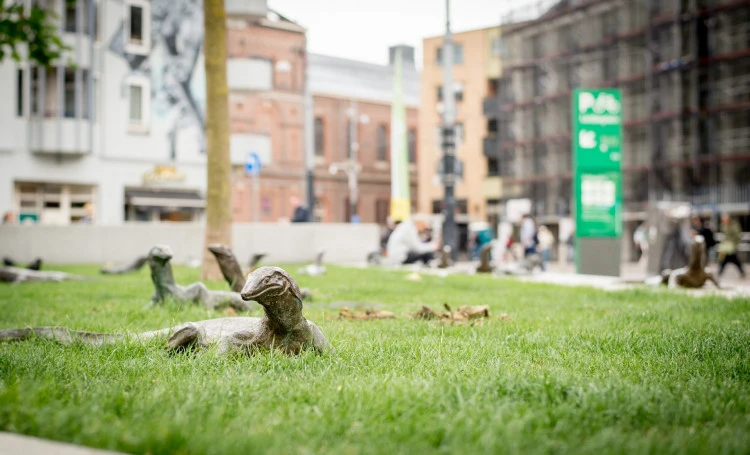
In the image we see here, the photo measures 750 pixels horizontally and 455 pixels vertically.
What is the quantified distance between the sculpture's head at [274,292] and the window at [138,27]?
115 ft

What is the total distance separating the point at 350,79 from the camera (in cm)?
6906

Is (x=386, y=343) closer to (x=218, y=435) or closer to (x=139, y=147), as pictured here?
(x=218, y=435)

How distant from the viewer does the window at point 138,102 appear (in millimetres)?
38094

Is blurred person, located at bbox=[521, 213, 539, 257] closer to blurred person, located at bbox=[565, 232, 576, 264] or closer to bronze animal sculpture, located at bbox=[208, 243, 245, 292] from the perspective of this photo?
blurred person, located at bbox=[565, 232, 576, 264]

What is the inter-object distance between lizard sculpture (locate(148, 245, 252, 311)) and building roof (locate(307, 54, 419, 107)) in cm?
5666

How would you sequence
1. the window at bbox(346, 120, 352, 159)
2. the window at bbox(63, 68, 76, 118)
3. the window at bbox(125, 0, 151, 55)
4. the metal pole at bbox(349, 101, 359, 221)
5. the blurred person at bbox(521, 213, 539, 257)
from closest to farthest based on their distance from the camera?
the blurred person at bbox(521, 213, 539, 257), the window at bbox(63, 68, 76, 118), the window at bbox(125, 0, 151, 55), the metal pole at bbox(349, 101, 359, 221), the window at bbox(346, 120, 352, 159)

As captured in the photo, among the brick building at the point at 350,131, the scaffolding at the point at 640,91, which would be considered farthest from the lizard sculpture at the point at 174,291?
the brick building at the point at 350,131

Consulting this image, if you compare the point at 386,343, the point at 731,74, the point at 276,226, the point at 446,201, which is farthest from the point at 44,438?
the point at 731,74

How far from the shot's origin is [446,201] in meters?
28.3

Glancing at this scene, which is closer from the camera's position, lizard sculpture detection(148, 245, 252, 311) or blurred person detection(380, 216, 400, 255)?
lizard sculpture detection(148, 245, 252, 311)

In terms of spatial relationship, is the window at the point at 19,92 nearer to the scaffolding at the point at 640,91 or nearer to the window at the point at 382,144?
the scaffolding at the point at 640,91

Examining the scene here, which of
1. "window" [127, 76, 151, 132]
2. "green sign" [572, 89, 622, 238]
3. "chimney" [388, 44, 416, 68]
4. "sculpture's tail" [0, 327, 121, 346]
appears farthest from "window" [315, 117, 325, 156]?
"sculpture's tail" [0, 327, 121, 346]

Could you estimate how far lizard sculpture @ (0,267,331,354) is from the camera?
4.74 m

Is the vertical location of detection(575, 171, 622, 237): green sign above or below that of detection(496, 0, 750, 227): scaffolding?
below
